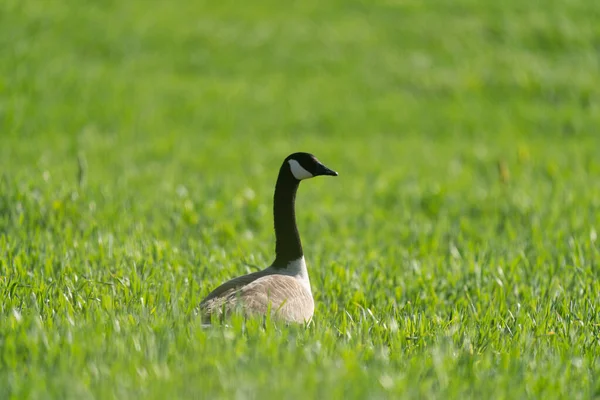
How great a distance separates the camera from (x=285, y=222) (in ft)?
20.6

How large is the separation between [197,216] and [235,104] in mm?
8802

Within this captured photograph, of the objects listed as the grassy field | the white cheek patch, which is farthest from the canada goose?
the grassy field

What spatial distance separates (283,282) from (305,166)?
0.85 m

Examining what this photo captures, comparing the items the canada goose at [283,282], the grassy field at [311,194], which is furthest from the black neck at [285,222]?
the grassy field at [311,194]

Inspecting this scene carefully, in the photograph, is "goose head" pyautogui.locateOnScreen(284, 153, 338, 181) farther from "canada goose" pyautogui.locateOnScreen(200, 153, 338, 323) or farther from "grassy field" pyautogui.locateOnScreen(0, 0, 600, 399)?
"grassy field" pyautogui.locateOnScreen(0, 0, 600, 399)

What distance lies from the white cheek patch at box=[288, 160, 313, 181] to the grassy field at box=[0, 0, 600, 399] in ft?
3.27

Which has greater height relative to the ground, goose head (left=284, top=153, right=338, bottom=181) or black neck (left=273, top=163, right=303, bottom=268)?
goose head (left=284, top=153, right=338, bottom=181)

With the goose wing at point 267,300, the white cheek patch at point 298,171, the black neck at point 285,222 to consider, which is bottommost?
the goose wing at point 267,300

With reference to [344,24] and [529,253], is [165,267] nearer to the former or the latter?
[529,253]

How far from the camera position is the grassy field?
4.50 meters

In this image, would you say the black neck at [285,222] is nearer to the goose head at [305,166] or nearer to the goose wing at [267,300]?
the goose head at [305,166]

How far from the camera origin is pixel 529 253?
28.4 ft

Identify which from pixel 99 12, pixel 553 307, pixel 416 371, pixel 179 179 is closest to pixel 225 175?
pixel 179 179

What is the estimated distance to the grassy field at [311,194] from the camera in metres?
4.50
